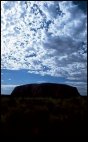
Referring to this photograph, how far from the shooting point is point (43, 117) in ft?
4.50

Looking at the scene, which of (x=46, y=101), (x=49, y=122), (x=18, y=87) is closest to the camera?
(x=49, y=122)

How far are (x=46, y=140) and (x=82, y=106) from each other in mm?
443

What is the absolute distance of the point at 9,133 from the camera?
1192mm

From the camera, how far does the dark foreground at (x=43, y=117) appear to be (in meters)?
1.22

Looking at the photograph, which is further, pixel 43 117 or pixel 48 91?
pixel 48 91

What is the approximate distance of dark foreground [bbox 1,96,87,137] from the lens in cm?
122

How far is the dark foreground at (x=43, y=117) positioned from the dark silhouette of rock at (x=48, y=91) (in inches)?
29.0

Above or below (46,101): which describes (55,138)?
below

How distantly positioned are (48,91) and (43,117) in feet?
3.58

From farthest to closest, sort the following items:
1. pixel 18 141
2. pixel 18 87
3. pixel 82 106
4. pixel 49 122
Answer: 1. pixel 18 87
2. pixel 82 106
3. pixel 49 122
4. pixel 18 141

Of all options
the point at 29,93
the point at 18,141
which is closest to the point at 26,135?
the point at 18,141

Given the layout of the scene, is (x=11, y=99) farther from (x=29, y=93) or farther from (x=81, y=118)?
(x=29, y=93)

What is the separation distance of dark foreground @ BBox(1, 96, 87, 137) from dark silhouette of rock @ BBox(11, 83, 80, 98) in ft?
2.42

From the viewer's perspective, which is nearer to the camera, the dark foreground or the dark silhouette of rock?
the dark foreground
